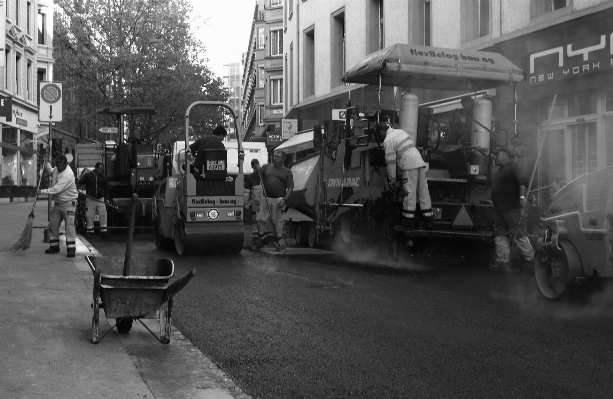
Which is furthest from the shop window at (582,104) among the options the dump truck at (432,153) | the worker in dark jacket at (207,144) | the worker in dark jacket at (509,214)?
the worker in dark jacket at (207,144)

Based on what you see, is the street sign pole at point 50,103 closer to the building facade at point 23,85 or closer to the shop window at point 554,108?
the shop window at point 554,108

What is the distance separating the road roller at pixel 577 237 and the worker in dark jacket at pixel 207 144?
20.0ft

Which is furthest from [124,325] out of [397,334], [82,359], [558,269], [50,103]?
[50,103]

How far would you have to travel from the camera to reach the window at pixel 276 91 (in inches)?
2398

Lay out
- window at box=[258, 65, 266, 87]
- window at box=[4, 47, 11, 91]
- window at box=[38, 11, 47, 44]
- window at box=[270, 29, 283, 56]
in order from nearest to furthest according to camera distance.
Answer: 1. window at box=[4, 47, 11, 91]
2. window at box=[38, 11, 47, 44]
3. window at box=[270, 29, 283, 56]
4. window at box=[258, 65, 266, 87]

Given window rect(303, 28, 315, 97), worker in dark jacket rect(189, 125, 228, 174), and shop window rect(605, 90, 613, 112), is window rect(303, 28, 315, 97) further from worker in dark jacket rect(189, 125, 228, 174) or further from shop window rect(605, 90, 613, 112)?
worker in dark jacket rect(189, 125, 228, 174)

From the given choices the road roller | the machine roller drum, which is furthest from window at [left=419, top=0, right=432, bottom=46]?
the road roller

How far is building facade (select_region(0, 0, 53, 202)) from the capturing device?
4072 cm

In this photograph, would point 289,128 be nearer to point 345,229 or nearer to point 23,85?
point 345,229

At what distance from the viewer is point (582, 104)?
599 inches

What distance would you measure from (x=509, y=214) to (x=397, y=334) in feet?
16.3

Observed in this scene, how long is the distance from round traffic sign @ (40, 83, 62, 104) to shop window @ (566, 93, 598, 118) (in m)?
9.34

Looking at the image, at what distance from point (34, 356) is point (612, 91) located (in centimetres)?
1159

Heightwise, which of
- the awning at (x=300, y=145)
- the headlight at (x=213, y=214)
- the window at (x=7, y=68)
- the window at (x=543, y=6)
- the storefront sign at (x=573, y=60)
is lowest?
the headlight at (x=213, y=214)
